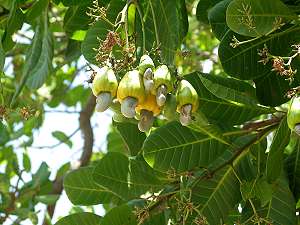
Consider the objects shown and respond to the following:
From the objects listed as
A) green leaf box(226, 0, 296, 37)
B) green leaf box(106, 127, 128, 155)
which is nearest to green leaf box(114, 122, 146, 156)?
green leaf box(226, 0, 296, 37)

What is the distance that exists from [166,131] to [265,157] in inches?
10.8

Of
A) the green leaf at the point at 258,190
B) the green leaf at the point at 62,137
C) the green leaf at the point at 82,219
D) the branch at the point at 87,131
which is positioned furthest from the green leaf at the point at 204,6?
the green leaf at the point at 62,137

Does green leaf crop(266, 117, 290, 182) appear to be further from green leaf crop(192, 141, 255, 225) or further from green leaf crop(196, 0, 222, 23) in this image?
green leaf crop(196, 0, 222, 23)

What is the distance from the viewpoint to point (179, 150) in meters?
1.75

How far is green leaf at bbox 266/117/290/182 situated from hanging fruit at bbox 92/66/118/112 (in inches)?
18.5

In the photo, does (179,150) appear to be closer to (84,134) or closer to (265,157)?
(265,157)

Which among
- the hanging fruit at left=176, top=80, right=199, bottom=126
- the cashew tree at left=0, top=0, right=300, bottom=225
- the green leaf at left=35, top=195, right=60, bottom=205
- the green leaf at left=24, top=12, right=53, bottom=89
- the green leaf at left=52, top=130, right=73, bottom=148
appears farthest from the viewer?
the green leaf at left=52, top=130, right=73, bottom=148

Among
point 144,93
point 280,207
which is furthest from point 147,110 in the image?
point 280,207

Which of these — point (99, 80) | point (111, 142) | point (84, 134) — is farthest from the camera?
point (84, 134)

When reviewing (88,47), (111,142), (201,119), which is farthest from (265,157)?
(111,142)

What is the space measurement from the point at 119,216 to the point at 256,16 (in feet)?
1.94

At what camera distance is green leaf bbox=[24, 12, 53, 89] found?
201 centimetres

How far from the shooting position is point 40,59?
205 centimetres

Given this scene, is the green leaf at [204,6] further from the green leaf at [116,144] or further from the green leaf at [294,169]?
the green leaf at [116,144]
